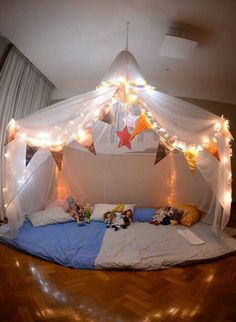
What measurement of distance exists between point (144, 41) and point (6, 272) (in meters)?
2.89

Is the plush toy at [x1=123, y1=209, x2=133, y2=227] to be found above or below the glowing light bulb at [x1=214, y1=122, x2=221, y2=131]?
below

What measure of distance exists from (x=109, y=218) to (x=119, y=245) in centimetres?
64

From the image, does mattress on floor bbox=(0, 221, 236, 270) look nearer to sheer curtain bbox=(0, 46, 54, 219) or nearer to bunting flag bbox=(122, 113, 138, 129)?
sheer curtain bbox=(0, 46, 54, 219)

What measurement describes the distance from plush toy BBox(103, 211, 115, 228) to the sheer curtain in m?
1.47

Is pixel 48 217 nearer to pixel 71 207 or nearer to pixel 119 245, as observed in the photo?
pixel 71 207

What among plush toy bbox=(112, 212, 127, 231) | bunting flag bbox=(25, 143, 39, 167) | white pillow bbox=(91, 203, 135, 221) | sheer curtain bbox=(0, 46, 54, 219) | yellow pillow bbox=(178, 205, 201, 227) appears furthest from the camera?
white pillow bbox=(91, 203, 135, 221)

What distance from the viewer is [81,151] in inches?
136

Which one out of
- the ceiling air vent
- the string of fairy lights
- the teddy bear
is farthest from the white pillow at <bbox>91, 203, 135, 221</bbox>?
the ceiling air vent

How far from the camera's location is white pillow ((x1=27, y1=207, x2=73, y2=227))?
2.94 metres

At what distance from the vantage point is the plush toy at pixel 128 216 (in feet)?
10.1

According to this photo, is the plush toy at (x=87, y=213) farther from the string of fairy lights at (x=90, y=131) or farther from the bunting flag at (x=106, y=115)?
the bunting flag at (x=106, y=115)

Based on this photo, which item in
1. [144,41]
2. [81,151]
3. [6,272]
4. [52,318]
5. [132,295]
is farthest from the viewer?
[81,151]

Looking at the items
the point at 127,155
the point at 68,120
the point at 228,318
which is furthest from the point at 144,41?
the point at 228,318

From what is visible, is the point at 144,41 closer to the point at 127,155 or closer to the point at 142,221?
the point at 127,155
